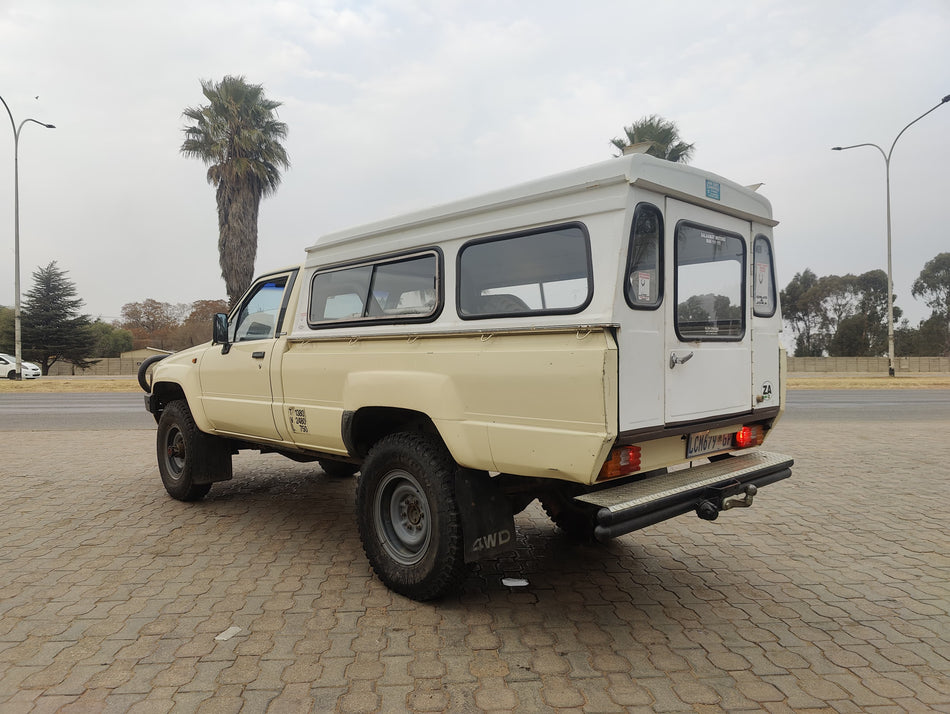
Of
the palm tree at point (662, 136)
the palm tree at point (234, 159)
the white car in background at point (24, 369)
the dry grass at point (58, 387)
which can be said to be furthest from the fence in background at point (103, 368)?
the palm tree at point (662, 136)

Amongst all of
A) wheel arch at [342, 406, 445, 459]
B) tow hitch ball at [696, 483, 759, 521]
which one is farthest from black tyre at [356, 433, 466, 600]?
tow hitch ball at [696, 483, 759, 521]

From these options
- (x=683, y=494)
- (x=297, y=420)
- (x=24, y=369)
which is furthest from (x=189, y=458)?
(x=24, y=369)

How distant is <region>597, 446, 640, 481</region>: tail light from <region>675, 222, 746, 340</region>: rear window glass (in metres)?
0.71

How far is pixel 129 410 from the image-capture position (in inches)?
597

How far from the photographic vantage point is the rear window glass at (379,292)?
12.1 ft

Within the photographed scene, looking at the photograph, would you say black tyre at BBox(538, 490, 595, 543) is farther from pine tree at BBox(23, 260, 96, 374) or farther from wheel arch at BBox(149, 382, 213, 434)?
pine tree at BBox(23, 260, 96, 374)

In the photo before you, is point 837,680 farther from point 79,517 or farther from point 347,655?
point 79,517

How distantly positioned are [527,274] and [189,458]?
13.0 ft

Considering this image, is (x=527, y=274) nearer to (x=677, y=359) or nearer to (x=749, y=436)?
(x=677, y=359)

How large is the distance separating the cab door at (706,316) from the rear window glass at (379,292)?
1353 millimetres

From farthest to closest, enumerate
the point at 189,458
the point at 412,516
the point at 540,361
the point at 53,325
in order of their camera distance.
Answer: the point at 53,325, the point at 189,458, the point at 412,516, the point at 540,361

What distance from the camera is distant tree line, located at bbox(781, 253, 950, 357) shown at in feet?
196

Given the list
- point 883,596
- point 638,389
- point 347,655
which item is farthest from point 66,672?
point 883,596

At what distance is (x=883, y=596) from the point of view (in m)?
3.60
